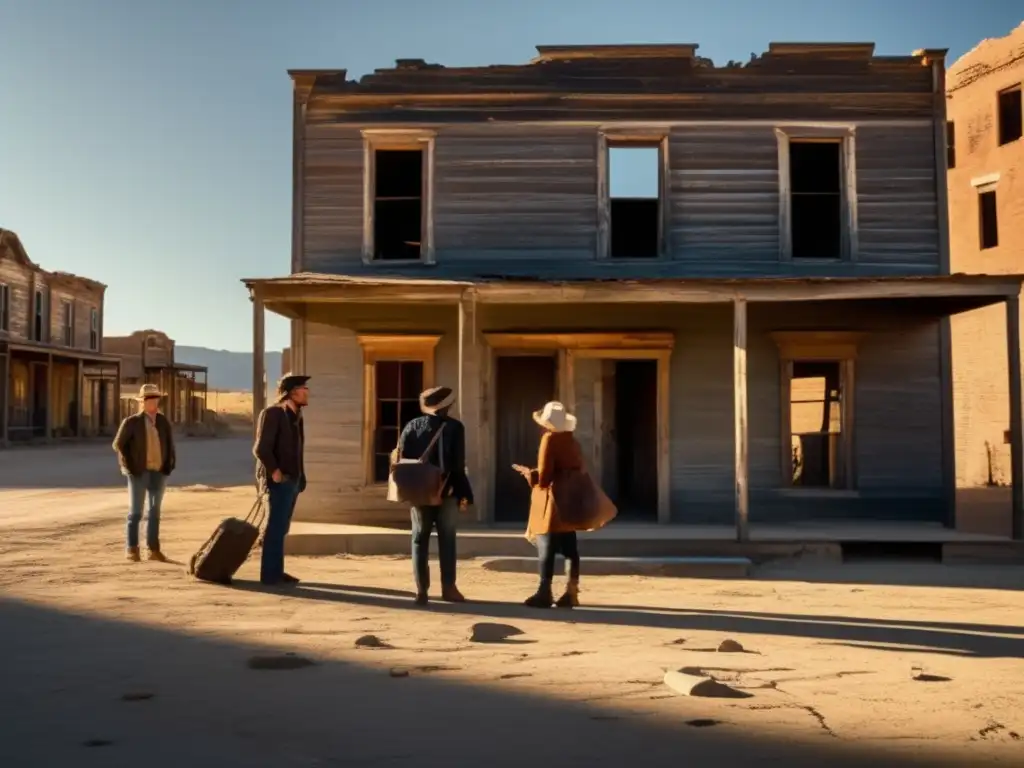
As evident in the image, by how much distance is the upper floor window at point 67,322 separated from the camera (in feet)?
145

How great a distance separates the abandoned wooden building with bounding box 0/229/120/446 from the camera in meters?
38.3

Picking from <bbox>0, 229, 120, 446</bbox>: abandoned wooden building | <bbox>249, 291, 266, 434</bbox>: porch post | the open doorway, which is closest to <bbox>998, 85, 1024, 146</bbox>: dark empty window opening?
the open doorway

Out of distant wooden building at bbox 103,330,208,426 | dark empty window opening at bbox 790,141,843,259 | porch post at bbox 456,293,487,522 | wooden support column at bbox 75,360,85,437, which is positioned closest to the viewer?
porch post at bbox 456,293,487,522

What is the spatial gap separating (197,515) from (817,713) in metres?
12.8

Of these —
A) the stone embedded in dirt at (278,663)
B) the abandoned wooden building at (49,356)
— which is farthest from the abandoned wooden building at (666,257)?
the abandoned wooden building at (49,356)

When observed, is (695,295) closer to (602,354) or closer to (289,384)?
(602,354)

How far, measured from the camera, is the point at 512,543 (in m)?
11.7

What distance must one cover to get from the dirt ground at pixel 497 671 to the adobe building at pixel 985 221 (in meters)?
17.1

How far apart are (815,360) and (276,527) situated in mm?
8041

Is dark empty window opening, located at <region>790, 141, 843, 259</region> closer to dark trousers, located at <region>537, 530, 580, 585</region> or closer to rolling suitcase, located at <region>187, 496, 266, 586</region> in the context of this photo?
dark trousers, located at <region>537, 530, 580, 585</region>

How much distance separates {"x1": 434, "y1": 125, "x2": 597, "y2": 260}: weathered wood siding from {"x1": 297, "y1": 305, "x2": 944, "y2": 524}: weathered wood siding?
2.89 ft

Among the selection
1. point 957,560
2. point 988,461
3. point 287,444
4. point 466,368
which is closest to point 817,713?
point 287,444

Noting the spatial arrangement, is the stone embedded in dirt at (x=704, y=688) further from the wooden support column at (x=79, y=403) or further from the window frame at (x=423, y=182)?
the wooden support column at (x=79, y=403)

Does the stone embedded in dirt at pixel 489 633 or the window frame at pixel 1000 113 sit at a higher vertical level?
the window frame at pixel 1000 113
